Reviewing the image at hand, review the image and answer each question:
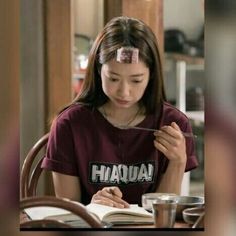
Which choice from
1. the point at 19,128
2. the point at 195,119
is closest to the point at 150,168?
the point at 195,119

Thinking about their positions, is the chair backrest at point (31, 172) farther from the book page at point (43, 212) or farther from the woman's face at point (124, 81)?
the woman's face at point (124, 81)

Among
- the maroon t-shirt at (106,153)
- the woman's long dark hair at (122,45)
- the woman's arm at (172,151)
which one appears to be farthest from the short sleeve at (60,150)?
the woman's arm at (172,151)

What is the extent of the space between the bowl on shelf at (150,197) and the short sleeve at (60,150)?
0.18m

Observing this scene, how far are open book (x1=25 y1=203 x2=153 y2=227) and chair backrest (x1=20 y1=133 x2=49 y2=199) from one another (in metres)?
0.06

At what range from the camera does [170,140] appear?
123 centimetres

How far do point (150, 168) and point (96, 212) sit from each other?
165mm

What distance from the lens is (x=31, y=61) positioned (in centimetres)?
121

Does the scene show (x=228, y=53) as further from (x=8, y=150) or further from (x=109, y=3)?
(x=8, y=150)

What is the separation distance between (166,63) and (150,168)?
Answer: 252mm

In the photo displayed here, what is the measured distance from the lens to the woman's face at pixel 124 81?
3.97ft

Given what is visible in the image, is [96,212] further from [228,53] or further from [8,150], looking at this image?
[228,53]

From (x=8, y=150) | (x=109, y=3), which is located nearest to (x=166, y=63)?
(x=109, y=3)

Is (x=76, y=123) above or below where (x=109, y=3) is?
below

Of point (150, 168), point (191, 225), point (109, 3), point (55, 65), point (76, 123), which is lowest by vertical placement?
point (191, 225)
